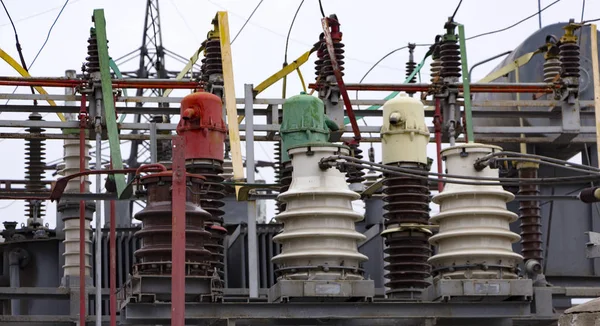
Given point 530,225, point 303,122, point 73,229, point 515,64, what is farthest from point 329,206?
point 515,64

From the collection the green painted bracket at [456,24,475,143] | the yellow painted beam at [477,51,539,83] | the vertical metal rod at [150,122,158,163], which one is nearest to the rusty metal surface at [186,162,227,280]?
the vertical metal rod at [150,122,158,163]

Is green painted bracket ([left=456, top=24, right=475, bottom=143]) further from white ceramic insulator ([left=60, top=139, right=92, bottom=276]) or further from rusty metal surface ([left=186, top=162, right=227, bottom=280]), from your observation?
white ceramic insulator ([left=60, top=139, right=92, bottom=276])

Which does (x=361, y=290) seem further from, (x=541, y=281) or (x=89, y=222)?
(x=89, y=222)

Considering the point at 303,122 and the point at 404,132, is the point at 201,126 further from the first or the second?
the point at 404,132

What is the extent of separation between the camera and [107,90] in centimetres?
2088

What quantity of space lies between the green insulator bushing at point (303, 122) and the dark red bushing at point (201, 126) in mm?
995

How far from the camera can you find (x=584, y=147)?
85.9ft

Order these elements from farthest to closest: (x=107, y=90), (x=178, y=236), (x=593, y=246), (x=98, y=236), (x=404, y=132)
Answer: (x=107, y=90) < (x=98, y=236) < (x=404, y=132) < (x=593, y=246) < (x=178, y=236)

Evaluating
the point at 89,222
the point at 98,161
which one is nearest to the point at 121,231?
the point at 89,222

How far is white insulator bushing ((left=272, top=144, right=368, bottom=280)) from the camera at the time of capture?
49.8 ft

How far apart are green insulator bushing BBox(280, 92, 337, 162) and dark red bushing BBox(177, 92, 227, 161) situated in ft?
3.26

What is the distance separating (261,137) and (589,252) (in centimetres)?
989

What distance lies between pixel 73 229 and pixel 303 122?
9445 millimetres

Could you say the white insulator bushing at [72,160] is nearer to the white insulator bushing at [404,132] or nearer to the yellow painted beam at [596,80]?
the white insulator bushing at [404,132]
